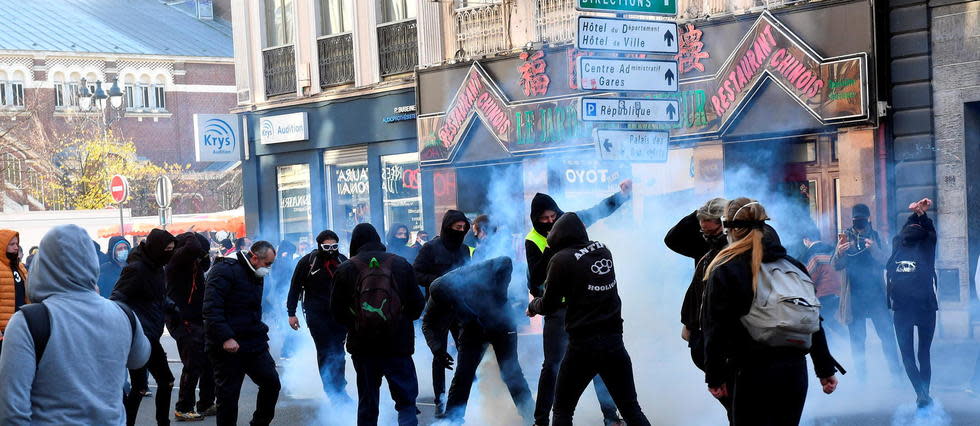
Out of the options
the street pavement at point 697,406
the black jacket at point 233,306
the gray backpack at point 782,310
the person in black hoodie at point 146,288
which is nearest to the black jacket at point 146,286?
the person in black hoodie at point 146,288

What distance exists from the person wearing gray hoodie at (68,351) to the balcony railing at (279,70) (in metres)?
19.5

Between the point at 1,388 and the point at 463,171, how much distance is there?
16.1 m

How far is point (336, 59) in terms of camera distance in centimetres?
2278

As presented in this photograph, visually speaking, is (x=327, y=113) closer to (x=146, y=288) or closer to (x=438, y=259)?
(x=438, y=259)

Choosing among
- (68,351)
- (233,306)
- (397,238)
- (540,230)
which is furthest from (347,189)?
(68,351)

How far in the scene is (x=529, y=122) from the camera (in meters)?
18.7

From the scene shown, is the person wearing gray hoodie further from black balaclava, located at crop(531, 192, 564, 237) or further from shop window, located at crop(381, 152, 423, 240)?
shop window, located at crop(381, 152, 423, 240)

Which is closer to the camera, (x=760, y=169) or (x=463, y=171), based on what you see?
(x=760, y=169)

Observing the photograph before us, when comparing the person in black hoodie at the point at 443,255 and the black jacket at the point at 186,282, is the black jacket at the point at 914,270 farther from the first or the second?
the black jacket at the point at 186,282

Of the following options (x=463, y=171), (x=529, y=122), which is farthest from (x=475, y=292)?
(x=463, y=171)

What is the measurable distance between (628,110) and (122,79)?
1996 inches

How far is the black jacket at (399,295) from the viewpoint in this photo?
7.89 metres

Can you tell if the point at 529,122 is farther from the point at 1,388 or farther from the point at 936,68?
the point at 1,388

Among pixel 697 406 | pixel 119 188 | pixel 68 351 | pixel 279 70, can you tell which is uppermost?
pixel 279 70
